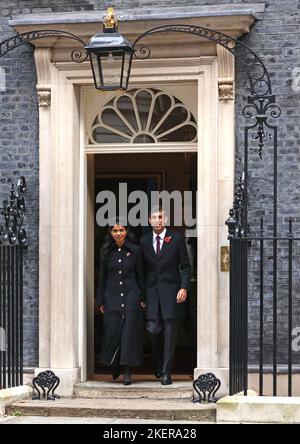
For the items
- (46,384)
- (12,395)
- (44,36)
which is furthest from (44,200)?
(12,395)

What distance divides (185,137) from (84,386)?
9.26 feet

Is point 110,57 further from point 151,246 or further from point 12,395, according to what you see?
point 12,395

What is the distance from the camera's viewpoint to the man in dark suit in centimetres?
1225

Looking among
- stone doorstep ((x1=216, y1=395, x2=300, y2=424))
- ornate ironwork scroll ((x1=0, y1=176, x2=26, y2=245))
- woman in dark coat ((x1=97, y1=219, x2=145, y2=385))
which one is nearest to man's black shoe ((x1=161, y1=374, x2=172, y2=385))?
woman in dark coat ((x1=97, y1=219, x2=145, y2=385))

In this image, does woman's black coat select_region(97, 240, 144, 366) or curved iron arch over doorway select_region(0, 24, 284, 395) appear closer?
curved iron arch over doorway select_region(0, 24, 284, 395)

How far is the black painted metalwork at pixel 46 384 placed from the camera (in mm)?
11992

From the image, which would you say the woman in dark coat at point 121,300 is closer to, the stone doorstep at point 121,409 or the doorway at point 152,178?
the stone doorstep at point 121,409

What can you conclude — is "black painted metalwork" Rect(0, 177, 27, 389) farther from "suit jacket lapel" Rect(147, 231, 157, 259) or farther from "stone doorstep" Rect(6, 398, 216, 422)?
"suit jacket lapel" Rect(147, 231, 157, 259)

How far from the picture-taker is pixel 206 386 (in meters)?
11.7

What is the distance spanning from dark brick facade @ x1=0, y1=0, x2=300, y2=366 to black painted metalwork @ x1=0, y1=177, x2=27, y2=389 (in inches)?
15.9

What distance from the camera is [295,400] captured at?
35.1ft

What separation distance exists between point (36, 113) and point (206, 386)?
11.0ft

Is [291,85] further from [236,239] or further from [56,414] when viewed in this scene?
[56,414]
